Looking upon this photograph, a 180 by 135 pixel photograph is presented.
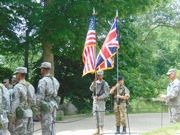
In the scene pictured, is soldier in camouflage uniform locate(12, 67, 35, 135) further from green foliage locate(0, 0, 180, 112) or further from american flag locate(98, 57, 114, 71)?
green foliage locate(0, 0, 180, 112)

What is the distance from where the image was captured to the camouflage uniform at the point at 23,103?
25.4ft

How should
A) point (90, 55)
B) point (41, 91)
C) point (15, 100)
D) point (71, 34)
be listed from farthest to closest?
Result: point (71, 34), point (90, 55), point (41, 91), point (15, 100)

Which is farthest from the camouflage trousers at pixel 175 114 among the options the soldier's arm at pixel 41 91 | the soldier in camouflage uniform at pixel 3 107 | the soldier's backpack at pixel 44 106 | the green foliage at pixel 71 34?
the green foliage at pixel 71 34

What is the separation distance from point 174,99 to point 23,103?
4208 millimetres

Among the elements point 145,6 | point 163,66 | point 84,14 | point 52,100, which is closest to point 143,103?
point 145,6

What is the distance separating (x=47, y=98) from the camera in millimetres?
8664

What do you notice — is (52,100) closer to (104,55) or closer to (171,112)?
(104,55)

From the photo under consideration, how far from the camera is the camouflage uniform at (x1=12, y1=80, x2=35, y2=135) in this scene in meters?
7.74

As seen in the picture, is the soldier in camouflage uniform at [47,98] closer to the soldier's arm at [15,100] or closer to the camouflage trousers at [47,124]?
the camouflage trousers at [47,124]

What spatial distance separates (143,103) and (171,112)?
1883 cm

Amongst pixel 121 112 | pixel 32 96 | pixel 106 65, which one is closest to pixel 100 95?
pixel 121 112

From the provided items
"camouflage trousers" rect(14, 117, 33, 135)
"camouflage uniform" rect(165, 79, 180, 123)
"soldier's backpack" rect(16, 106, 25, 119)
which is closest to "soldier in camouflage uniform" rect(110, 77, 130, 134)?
"camouflage uniform" rect(165, 79, 180, 123)

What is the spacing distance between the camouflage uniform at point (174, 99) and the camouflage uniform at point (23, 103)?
3.75 m

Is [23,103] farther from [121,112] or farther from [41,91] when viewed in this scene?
[121,112]
